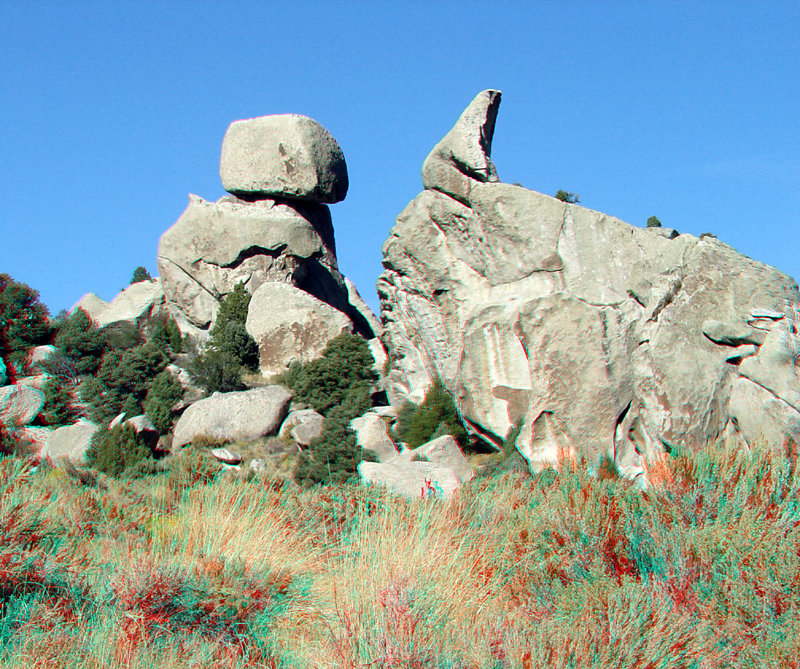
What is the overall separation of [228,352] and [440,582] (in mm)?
22508

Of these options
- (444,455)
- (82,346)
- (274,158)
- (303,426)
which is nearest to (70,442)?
(303,426)

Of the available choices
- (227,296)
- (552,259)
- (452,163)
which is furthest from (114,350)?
(552,259)

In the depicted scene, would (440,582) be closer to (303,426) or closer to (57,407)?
(303,426)

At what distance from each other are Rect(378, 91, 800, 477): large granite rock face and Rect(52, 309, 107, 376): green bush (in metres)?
17.6

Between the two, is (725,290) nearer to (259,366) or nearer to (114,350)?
(259,366)

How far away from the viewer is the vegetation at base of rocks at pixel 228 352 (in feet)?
83.5

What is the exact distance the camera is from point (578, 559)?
5.46 meters

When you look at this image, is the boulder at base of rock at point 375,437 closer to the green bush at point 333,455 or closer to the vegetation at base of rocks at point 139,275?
the green bush at point 333,455

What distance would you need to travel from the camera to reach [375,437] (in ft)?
63.4

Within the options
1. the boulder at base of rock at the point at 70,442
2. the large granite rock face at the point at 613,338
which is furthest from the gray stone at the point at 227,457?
the large granite rock face at the point at 613,338

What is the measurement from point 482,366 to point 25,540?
11.2 m

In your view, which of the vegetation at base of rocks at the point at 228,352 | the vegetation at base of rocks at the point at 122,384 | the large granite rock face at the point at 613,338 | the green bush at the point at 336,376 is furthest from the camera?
the vegetation at base of rocks at the point at 228,352

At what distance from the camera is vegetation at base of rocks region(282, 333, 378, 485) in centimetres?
1819

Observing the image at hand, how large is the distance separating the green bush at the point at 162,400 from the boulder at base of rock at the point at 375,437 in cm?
668
